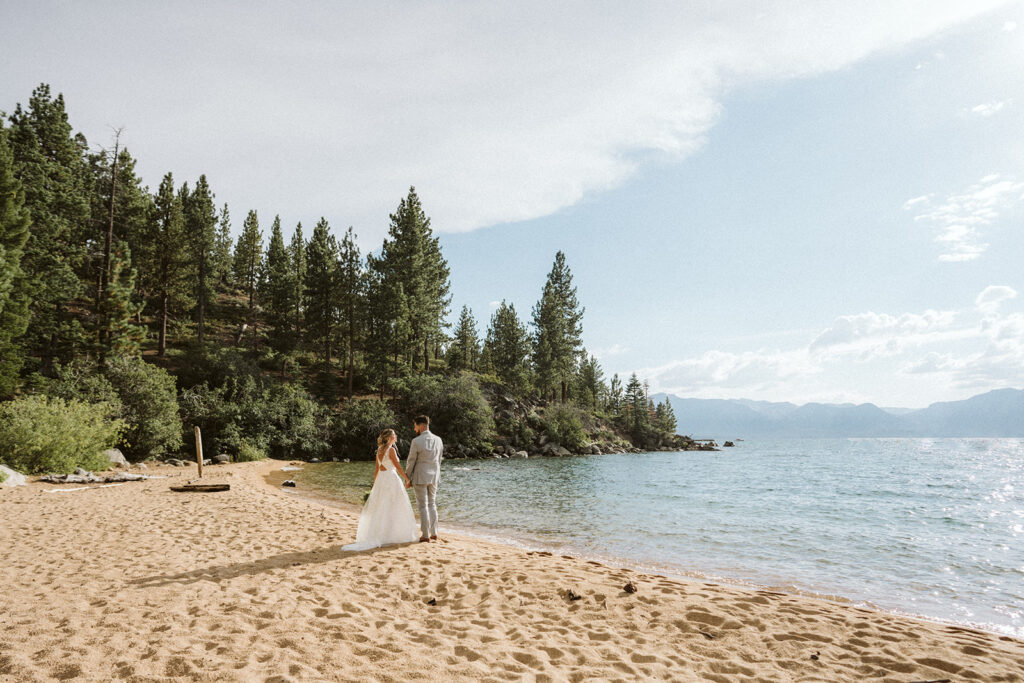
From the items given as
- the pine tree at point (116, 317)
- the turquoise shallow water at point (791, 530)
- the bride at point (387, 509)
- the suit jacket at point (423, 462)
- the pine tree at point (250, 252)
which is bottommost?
the turquoise shallow water at point (791, 530)

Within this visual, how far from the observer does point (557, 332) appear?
214 ft

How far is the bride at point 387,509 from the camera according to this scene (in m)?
10.2

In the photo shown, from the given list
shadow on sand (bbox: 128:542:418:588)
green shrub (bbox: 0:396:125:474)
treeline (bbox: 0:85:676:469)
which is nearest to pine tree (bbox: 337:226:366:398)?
treeline (bbox: 0:85:676:469)

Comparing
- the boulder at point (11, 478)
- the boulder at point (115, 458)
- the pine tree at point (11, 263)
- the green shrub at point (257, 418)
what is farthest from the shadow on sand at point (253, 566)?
the green shrub at point (257, 418)

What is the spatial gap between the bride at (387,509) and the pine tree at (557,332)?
53992 millimetres

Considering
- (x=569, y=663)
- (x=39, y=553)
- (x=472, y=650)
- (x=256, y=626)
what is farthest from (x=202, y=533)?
(x=569, y=663)

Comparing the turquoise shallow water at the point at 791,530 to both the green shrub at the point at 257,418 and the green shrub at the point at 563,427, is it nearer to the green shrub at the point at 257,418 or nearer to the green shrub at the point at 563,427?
the green shrub at the point at 257,418

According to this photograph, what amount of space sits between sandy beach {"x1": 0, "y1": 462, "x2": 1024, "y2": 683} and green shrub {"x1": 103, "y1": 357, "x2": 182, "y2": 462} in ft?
72.3

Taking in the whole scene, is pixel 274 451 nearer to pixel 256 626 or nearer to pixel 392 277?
pixel 392 277

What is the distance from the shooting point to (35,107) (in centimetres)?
3816

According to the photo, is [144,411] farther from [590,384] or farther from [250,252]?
[590,384]

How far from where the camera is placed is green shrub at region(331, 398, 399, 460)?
139 feet

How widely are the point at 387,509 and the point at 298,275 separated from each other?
5845cm

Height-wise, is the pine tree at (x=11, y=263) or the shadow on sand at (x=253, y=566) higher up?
the pine tree at (x=11, y=263)
